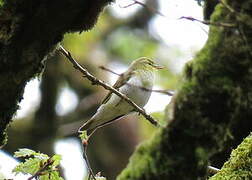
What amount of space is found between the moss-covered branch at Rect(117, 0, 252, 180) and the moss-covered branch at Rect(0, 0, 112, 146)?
0.55 meters

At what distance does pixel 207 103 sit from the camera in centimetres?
197

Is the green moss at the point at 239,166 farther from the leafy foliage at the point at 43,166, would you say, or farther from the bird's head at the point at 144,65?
the bird's head at the point at 144,65

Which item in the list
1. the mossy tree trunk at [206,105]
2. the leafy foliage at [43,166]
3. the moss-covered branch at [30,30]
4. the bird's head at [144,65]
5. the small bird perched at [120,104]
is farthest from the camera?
the bird's head at [144,65]

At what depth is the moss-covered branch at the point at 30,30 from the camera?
2309 mm

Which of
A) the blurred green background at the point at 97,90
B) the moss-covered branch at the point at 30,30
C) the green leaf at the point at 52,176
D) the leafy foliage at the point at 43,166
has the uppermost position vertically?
the moss-covered branch at the point at 30,30

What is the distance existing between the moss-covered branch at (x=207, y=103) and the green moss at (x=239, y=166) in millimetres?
962

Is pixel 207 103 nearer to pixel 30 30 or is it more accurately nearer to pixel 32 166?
pixel 30 30

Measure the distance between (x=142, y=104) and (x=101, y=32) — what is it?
5431 millimetres

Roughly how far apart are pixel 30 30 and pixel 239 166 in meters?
1.24

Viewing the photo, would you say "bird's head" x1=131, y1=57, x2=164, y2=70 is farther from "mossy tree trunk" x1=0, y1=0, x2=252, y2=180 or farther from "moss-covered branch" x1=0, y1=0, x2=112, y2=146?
"mossy tree trunk" x1=0, y1=0, x2=252, y2=180

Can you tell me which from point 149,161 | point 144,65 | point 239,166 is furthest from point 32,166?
point 144,65

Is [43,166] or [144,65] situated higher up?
[43,166]

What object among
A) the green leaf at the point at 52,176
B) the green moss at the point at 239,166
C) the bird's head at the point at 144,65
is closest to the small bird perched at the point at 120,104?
the bird's head at the point at 144,65

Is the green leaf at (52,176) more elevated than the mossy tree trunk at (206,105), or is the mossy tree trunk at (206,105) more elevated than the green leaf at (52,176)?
the mossy tree trunk at (206,105)
